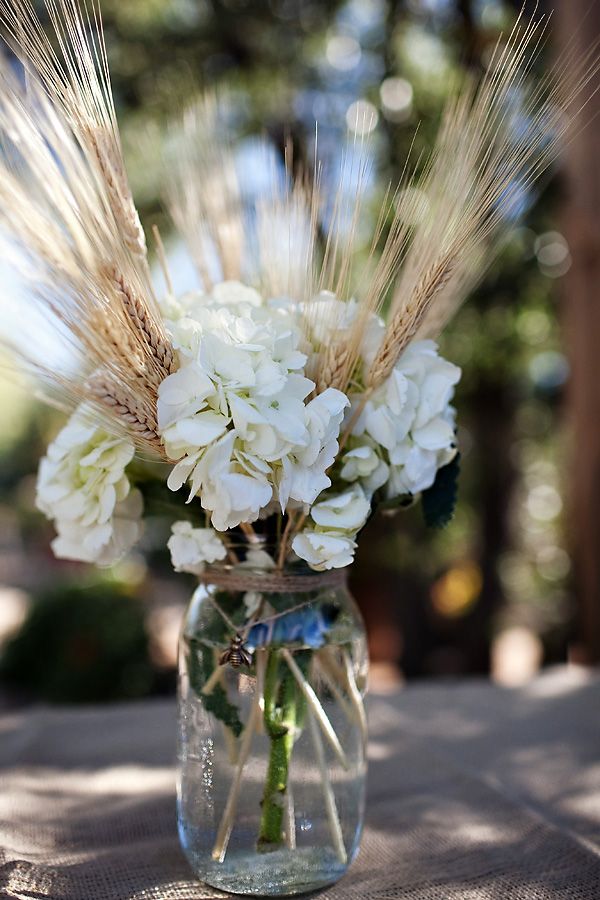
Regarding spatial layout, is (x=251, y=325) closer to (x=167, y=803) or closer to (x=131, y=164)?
(x=167, y=803)

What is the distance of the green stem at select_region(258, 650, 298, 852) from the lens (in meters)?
0.68

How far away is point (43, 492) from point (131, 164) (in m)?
1.59

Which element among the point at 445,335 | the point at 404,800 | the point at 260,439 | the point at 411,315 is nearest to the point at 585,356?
the point at 445,335

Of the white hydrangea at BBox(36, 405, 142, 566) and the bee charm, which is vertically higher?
the white hydrangea at BBox(36, 405, 142, 566)

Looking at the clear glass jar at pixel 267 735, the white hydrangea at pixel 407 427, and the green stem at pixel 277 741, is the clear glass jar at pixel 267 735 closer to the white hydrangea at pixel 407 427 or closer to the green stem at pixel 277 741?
the green stem at pixel 277 741

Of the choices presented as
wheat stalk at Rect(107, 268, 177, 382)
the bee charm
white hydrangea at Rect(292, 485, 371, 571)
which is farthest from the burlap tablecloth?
wheat stalk at Rect(107, 268, 177, 382)

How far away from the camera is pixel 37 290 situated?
60 centimetres

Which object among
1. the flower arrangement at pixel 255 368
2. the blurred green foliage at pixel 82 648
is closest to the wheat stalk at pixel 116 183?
the flower arrangement at pixel 255 368

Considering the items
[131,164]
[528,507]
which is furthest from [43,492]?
[528,507]

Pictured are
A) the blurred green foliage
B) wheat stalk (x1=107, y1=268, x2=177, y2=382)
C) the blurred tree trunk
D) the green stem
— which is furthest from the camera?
the blurred green foliage

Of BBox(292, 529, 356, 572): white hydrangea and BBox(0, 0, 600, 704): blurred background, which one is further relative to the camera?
BBox(0, 0, 600, 704): blurred background

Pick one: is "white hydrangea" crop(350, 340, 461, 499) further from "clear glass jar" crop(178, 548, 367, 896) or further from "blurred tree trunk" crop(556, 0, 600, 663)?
"blurred tree trunk" crop(556, 0, 600, 663)

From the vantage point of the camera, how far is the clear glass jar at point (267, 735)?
69 cm

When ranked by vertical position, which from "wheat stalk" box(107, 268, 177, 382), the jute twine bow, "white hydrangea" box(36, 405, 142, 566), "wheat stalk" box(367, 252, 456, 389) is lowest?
the jute twine bow
